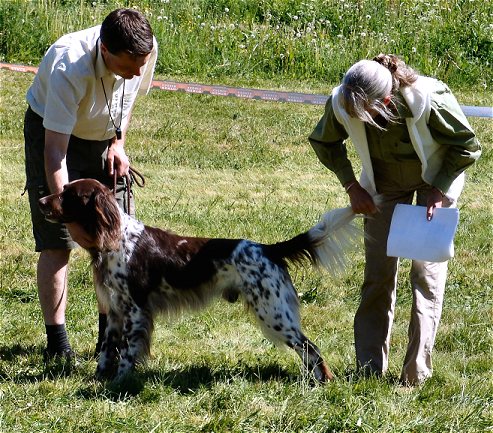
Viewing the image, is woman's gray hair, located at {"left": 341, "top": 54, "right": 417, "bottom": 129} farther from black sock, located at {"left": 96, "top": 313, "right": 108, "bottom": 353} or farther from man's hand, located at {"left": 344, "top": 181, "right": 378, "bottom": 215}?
black sock, located at {"left": 96, "top": 313, "right": 108, "bottom": 353}

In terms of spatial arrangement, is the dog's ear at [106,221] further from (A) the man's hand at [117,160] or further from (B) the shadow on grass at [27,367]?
(B) the shadow on grass at [27,367]

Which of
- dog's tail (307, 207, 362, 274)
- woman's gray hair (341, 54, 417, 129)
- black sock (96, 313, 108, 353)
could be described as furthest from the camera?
black sock (96, 313, 108, 353)

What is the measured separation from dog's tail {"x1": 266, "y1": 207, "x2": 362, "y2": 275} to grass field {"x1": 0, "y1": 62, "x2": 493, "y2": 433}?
2.06ft

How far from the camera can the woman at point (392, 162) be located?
15.2 feet

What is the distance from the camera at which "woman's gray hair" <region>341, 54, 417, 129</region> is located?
4477 millimetres

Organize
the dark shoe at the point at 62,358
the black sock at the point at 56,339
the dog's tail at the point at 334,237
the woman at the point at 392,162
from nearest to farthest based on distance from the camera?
the woman at the point at 392,162 < the dog's tail at the point at 334,237 < the dark shoe at the point at 62,358 < the black sock at the point at 56,339

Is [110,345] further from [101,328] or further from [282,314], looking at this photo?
[282,314]

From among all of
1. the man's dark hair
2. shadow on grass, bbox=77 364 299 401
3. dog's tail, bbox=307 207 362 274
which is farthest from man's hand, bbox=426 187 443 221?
the man's dark hair

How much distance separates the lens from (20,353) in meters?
5.66

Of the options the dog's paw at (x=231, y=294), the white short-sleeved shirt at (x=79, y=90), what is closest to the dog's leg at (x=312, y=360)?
the dog's paw at (x=231, y=294)

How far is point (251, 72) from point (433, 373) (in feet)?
31.0

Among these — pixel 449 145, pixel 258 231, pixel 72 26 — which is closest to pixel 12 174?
pixel 258 231

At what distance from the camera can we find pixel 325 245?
5223 mm

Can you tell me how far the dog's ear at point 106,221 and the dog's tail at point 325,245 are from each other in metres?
0.85
